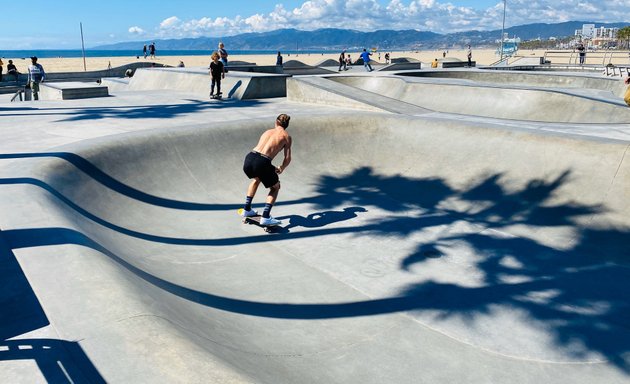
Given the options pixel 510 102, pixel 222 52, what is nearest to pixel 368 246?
pixel 510 102

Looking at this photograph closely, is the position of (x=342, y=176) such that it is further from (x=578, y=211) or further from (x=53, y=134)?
(x=53, y=134)

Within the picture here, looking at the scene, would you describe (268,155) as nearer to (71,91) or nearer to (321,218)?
(321,218)

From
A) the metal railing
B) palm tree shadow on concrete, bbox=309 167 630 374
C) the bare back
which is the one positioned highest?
the metal railing

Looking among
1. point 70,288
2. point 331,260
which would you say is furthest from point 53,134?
point 70,288

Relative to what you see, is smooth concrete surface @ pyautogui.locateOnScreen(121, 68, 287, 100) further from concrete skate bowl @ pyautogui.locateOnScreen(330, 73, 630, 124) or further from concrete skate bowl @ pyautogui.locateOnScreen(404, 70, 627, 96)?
concrete skate bowl @ pyautogui.locateOnScreen(404, 70, 627, 96)

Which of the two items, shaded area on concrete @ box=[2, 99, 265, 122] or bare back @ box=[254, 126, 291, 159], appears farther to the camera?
shaded area on concrete @ box=[2, 99, 265, 122]

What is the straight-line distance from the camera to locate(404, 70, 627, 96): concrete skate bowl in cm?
1917

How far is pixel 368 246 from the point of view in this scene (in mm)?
7617

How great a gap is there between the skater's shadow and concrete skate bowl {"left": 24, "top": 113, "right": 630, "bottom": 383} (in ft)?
0.17

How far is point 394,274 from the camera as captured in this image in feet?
22.1

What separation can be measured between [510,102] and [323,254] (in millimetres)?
10343

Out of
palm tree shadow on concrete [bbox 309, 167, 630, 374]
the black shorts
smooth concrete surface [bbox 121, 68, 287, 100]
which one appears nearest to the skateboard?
the black shorts

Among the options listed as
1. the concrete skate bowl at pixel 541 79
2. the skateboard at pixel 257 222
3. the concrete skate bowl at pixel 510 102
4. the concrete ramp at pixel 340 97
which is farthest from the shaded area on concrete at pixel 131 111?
the concrete skate bowl at pixel 541 79

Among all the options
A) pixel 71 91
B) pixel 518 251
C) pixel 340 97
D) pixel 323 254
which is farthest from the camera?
pixel 71 91
